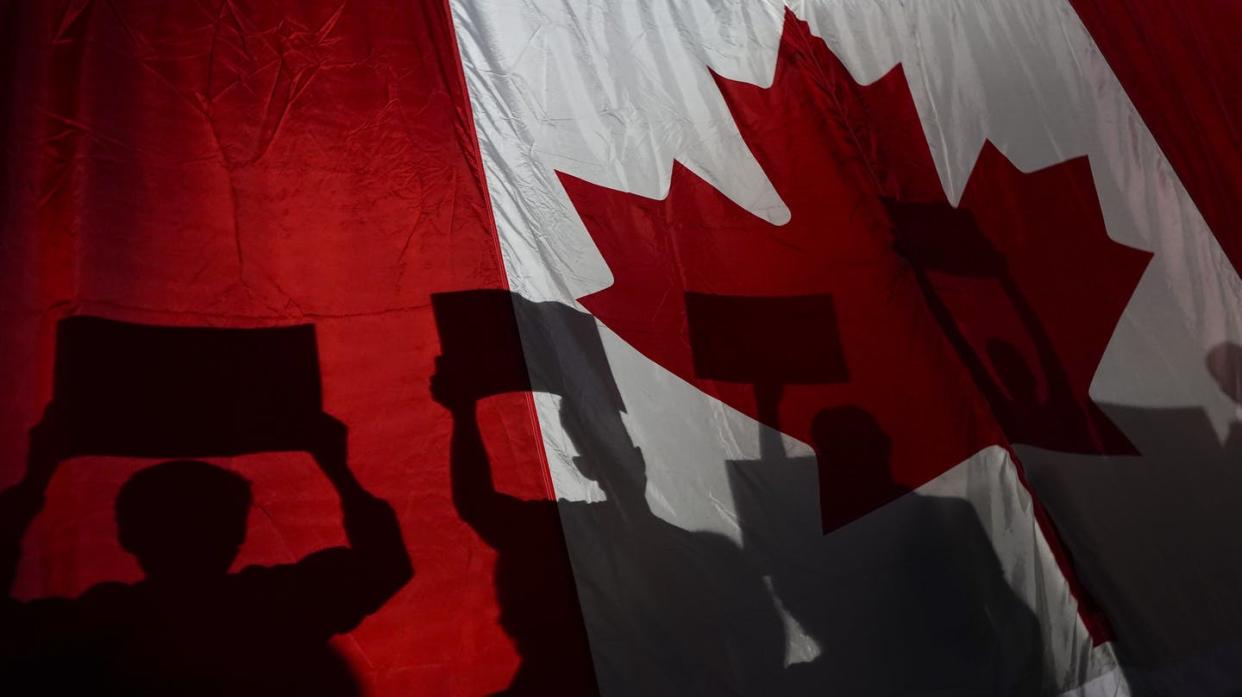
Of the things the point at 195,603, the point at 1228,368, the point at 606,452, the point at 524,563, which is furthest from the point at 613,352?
the point at 1228,368

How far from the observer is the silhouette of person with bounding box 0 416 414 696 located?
1.36m

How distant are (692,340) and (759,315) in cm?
17

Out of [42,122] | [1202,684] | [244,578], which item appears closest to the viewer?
[244,578]

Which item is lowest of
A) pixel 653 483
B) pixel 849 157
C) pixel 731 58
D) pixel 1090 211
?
pixel 653 483

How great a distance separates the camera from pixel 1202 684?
1745 mm

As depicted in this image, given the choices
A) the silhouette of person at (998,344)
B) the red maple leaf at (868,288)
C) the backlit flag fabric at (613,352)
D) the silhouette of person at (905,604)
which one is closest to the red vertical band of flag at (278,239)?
the backlit flag fabric at (613,352)

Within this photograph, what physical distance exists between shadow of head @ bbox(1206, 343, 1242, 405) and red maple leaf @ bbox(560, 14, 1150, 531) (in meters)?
0.24

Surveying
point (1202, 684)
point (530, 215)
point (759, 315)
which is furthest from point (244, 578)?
point (1202, 684)

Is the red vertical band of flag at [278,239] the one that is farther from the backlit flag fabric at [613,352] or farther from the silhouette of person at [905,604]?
the silhouette of person at [905,604]

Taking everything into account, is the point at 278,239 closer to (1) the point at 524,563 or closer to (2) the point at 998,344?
(1) the point at 524,563

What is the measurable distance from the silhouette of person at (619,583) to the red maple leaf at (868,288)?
247 mm

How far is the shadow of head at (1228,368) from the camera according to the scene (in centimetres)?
201

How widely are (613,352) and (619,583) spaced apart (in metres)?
0.45

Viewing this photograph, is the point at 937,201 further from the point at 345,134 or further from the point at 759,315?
the point at 345,134
